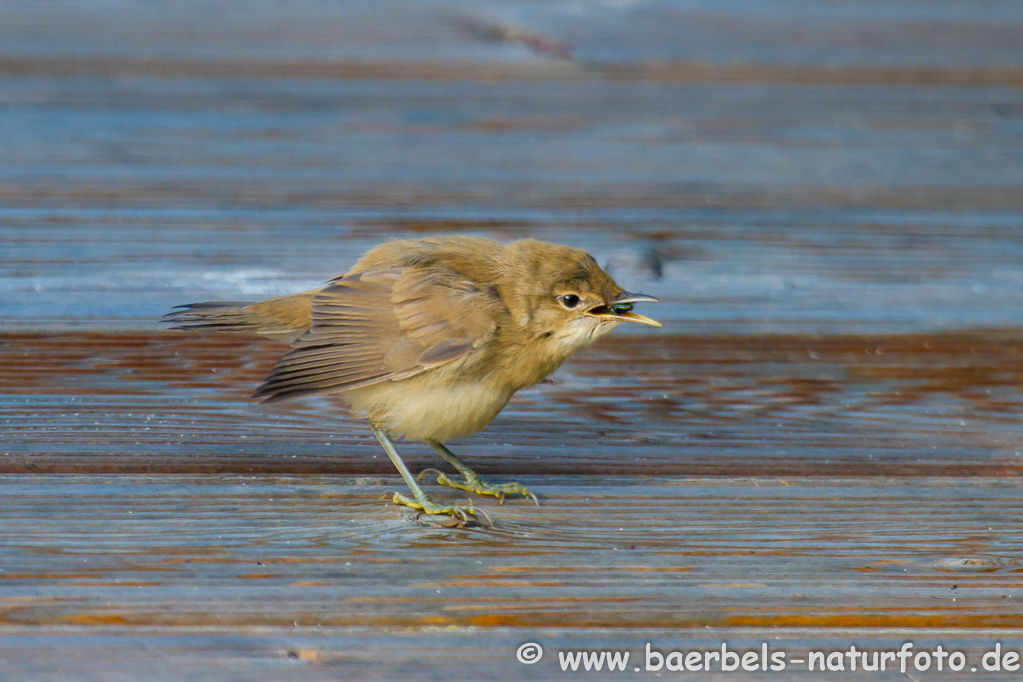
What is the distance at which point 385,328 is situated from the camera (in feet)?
10.6

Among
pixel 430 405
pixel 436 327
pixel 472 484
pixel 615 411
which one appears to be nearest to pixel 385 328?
pixel 436 327

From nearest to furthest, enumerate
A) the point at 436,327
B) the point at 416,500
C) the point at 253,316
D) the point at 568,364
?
the point at 416,500 < the point at 436,327 < the point at 253,316 < the point at 568,364

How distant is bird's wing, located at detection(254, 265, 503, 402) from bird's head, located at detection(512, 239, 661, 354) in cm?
13

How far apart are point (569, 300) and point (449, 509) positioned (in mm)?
948

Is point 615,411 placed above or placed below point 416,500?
above

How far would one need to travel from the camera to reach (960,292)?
4.16 metres

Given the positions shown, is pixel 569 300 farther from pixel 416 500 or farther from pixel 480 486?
pixel 416 500

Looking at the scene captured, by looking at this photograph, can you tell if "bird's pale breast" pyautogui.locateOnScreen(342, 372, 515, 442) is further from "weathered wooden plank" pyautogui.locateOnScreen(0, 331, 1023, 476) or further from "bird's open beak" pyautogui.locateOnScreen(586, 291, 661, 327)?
"bird's open beak" pyautogui.locateOnScreen(586, 291, 661, 327)

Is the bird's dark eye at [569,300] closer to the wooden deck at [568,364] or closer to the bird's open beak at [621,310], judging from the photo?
the bird's open beak at [621,310]

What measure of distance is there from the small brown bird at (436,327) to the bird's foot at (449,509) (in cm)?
6

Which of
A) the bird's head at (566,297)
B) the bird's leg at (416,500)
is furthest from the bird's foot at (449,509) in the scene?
the bird's head at (566,297)

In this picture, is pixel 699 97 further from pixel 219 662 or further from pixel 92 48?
pixel 219 662

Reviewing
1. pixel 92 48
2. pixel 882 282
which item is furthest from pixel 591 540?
pixel 92 48

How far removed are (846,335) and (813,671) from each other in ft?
6.39
